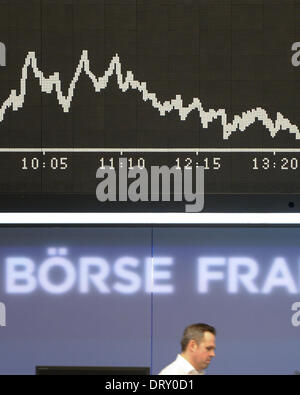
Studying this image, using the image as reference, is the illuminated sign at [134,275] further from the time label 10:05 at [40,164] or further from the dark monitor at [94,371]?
the dark monitor at [94,371]

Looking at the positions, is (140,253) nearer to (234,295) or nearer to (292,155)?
(234,295)

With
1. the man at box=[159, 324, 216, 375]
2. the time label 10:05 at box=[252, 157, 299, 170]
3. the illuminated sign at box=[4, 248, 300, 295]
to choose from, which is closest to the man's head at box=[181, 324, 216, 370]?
the man at box=[159, 324, 216, 375]

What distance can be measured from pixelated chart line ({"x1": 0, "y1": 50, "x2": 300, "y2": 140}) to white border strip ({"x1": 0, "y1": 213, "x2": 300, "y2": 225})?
13.7 inches

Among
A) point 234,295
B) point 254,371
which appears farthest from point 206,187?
point 254,371

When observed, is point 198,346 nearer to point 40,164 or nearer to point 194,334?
point 194,334

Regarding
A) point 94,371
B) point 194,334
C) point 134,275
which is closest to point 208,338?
point 194,334

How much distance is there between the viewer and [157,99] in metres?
4.69

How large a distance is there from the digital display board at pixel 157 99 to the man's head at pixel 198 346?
0.71 meters

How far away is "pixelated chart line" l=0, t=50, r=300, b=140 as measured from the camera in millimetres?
4680

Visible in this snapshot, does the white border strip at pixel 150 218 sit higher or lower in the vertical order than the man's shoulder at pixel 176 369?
higher

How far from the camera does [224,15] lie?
4695mm

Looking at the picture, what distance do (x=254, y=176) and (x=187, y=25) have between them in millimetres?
698

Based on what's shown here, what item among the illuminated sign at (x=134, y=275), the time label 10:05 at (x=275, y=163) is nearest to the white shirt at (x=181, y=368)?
the illuminated sign at (x=134, y=275)

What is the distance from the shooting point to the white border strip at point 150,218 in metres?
4.76
